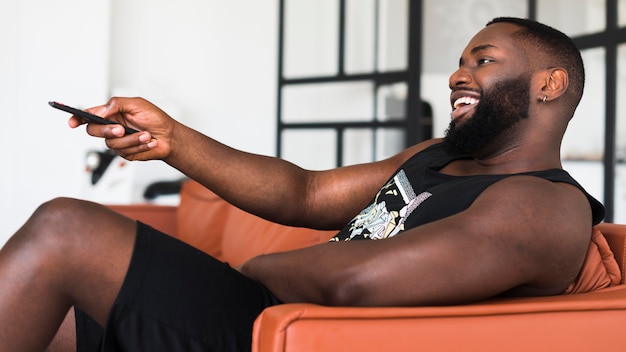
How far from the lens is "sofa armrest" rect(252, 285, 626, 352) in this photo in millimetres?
966

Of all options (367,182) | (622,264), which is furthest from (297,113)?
(622,264)

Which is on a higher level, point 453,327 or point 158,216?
point 453,327

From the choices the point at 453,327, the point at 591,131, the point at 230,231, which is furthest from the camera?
the point at 591,131

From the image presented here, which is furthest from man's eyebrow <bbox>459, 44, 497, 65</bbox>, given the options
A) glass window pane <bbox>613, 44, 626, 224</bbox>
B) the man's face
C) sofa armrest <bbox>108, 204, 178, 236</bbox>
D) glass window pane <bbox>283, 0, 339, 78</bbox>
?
glass window pane <bbox>283, 0, 339, 78</bbox>

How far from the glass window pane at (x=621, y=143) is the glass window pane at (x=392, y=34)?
172 centimetres

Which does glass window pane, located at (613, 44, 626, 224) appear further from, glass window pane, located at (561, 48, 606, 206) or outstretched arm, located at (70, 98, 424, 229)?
outstretched arm, located at (70, 98, 424, 229)

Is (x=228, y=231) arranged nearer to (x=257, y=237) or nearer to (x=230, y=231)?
(x=230, y=231)

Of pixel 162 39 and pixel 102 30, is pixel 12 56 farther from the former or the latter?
pixel 162 39

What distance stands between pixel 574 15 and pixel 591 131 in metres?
0.59

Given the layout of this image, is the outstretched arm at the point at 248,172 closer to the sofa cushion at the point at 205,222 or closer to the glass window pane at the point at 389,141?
the sofa cushion at the point at 205,222

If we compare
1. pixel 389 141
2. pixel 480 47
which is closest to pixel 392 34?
pixel 389 141

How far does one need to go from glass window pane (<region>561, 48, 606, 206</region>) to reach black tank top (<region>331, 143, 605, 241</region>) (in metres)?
2.12

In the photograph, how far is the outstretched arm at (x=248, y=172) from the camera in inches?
56.9

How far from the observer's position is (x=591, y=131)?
3.64 meters
